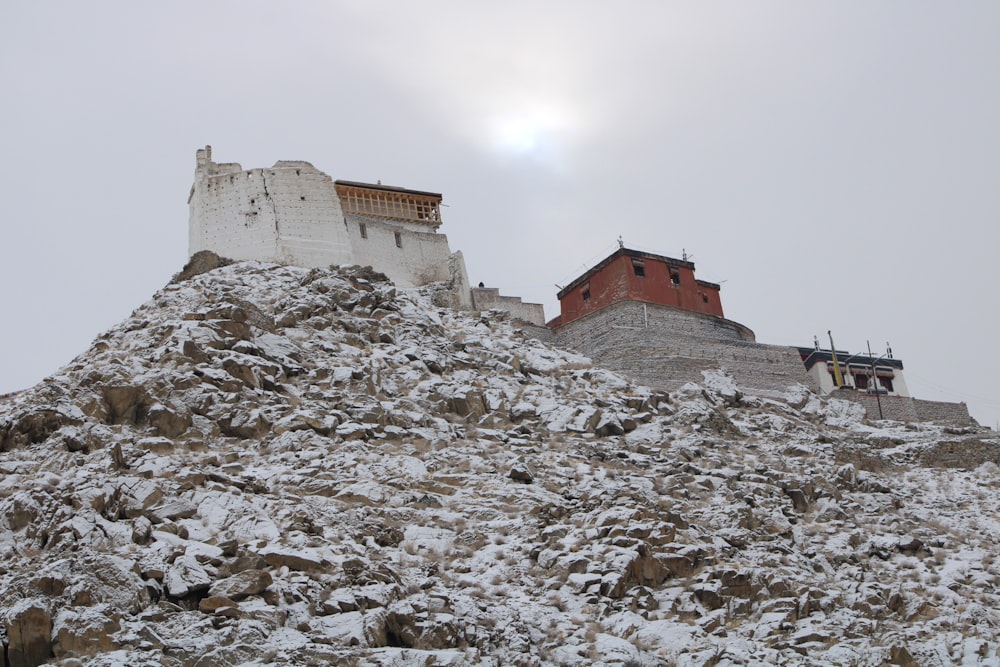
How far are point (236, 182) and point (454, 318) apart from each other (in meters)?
11.5

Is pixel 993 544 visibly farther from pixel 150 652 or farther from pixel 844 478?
pixel 150 652

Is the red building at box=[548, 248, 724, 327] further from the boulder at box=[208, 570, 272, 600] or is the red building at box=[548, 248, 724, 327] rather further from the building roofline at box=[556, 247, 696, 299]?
the boulder at box=[208, 570, 272, 600]

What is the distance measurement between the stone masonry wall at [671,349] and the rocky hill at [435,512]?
2.99 m

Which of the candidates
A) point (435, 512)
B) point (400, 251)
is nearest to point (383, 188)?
point (400, 251)

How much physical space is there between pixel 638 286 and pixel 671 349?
4874mm

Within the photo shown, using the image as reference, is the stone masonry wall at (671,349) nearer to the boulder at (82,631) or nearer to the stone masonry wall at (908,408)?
the stone masonry wall at (908,408)

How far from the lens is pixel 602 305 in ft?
146

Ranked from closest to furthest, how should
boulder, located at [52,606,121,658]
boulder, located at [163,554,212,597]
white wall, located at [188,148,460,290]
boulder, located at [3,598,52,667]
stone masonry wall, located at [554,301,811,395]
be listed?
boulder, located at [3,598,52,667] < boulder, located at [52,606,121,658] < boulder, located at [163,554,212,597] < stone masonry wall, located at [554,301,811,395] < white wall, located at [188,148,460,290]

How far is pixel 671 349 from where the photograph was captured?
131 ft

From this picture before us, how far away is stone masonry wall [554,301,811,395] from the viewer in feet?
124

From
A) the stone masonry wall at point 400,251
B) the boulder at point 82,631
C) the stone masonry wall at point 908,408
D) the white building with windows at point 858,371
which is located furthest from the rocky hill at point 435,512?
the white building with windows at point 858,371

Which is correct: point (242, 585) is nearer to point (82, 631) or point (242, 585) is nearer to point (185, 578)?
point (185, 578)

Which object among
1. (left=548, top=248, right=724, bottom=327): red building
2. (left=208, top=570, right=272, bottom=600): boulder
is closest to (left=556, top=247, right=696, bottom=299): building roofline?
(left=548, top=248, right=724, bottom=327): red building

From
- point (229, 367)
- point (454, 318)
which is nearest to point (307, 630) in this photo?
point (229, 367)
